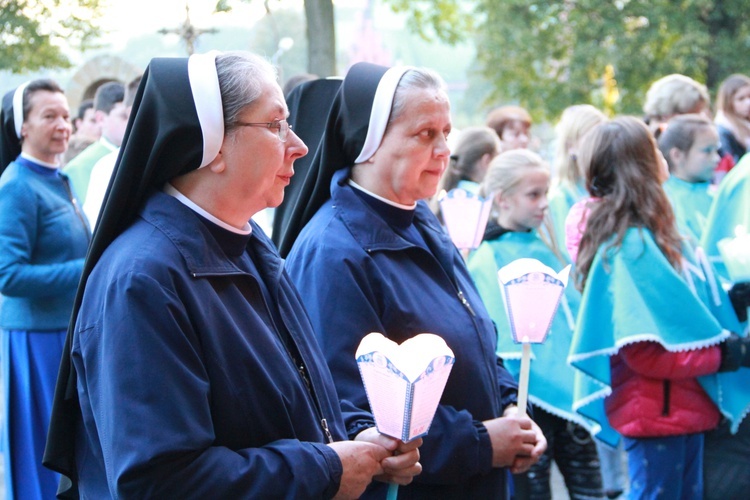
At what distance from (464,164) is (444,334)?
134 inches

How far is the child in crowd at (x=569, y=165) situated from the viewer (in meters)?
6.31

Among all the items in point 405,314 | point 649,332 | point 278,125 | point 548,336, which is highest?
point 278,125

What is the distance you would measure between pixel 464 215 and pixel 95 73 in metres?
9.95

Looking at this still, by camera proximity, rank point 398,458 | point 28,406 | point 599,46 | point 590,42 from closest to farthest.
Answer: point 398,458
point 28,406
point 590,42
point 599,46

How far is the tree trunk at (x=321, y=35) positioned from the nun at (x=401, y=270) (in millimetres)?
5459

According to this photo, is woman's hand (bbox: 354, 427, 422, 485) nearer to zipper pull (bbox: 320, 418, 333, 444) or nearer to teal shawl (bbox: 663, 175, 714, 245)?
zipper pull (bbox: 320, 418, 333, 444)

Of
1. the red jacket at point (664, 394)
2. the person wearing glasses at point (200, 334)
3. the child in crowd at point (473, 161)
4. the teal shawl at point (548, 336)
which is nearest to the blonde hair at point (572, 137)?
the child in crowd at point (473, 161)

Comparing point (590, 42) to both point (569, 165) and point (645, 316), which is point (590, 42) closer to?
→ point (569, 165)

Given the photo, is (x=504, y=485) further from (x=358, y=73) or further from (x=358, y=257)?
(x=358, y=73)

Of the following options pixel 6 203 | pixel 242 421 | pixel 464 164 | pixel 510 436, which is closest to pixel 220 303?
pixel 242 421

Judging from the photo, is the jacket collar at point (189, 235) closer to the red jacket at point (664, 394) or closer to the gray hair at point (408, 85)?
the gray hair at point (408, 85)

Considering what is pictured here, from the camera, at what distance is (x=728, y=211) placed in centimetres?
524

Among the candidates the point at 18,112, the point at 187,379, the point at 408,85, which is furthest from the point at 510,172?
the point at 187,379

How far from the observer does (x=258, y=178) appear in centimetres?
248
